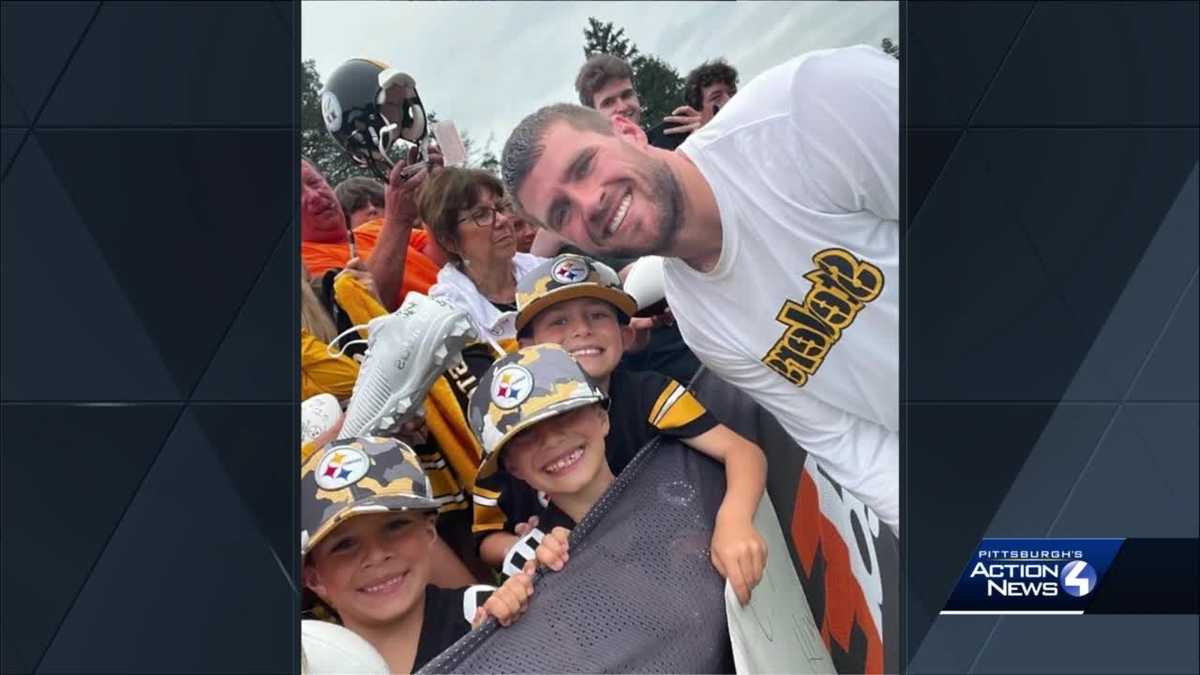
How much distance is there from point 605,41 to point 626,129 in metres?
0.17

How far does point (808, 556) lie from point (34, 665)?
164 centimetres

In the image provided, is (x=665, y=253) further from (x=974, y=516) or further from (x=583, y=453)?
(x=974, y=516)

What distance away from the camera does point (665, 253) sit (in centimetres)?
281

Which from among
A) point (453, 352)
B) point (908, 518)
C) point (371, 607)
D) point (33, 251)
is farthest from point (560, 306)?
point (33, 251)

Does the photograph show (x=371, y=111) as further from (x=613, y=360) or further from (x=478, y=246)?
(x=613, y=360)

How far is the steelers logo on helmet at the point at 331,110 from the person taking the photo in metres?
2.75

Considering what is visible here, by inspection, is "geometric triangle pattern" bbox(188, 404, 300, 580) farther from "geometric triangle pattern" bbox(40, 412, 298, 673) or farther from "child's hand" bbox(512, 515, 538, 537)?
"child's hand" bbox(512, 515, 538, 537)

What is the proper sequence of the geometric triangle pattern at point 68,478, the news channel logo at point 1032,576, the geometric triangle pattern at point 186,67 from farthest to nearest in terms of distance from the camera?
1. the news channel logo at point 1032,576
2. the geometric triangle pattern at point 68,478
3. the geometric triangle pattern at point 186,67

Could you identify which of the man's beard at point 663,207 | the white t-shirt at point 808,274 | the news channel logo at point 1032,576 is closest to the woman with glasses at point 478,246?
the man's beard at point 663,207

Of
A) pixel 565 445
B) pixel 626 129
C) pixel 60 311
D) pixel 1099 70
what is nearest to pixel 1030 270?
pixel 1099 70

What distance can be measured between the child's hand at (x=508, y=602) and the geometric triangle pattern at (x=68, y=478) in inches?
31.9

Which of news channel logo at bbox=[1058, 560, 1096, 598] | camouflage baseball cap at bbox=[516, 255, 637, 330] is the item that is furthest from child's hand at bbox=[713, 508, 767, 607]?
news channel logo at bbox=[1058, 560, 1096, 598]

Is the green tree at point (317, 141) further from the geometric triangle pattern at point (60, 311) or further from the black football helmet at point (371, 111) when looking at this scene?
the geometric triangle pattern at point (60, 311)

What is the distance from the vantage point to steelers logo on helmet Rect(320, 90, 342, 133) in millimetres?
2754
